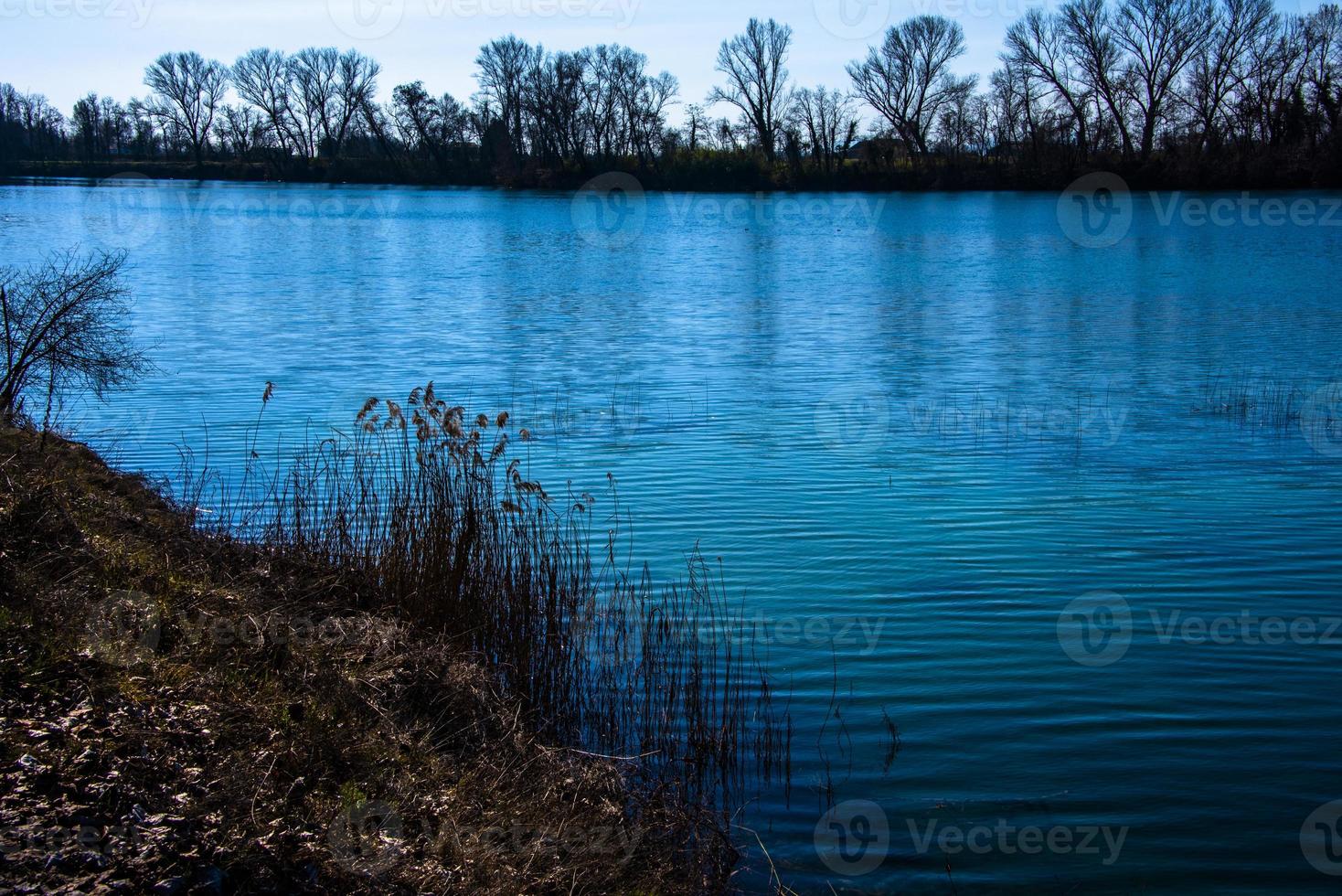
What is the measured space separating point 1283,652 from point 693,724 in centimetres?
388

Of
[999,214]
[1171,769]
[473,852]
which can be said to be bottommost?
[1171,769]

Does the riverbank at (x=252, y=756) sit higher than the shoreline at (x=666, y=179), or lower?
lower

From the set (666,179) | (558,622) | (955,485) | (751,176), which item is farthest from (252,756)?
(666,179)

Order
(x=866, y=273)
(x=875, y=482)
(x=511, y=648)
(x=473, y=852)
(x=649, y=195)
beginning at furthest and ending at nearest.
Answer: (x=649, y=195)
(x=866, y=273)
(x=875, y=482)
(x=511, y=648)
(x=473, y=852)

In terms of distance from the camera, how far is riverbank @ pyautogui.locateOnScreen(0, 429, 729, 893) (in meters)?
3.73

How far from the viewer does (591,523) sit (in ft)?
31.9

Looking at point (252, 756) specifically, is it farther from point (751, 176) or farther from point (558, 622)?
point (751, 176)

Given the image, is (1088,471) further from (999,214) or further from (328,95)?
(328,95)

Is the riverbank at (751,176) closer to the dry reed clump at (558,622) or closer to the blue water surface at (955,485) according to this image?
the blue water surface at (955,485)

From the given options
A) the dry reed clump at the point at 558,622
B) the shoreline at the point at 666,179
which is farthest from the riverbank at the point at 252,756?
the shoreline at the point at 666,179

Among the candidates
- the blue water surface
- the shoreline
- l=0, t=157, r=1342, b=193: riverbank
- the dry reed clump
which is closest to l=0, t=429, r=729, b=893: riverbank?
the dry reed clump

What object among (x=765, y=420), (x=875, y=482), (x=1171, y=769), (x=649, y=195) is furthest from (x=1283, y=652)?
(x=649, y=195)

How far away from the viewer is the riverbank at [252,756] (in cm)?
373

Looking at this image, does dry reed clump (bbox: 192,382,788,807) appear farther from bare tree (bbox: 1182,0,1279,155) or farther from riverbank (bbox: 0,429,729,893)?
bare tree (bbox: 1182,0,1279,155)
